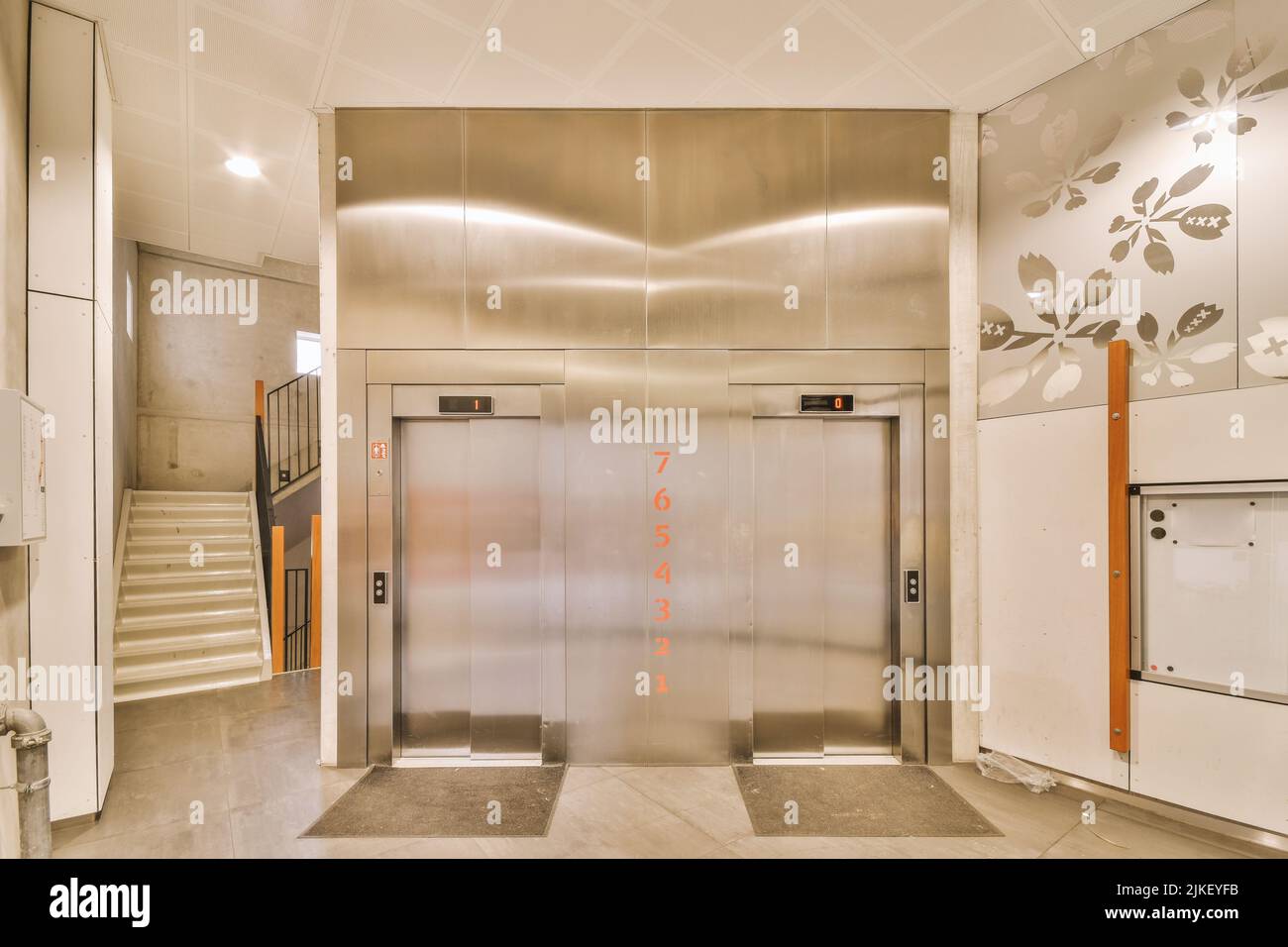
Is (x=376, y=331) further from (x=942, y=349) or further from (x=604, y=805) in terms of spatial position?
(x=942, y=349)

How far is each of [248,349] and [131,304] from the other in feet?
4.31

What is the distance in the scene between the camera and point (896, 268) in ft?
11.8

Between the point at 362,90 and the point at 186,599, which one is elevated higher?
the point at 362,90

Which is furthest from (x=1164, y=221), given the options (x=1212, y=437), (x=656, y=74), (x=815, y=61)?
(x=656, y=74)

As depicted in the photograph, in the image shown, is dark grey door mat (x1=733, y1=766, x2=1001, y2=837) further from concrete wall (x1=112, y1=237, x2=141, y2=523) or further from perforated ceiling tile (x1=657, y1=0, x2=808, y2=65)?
concrete wall (x1=112, y1=237, x2=141, y2=523)

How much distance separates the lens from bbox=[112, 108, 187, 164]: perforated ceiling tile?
3.60 meters

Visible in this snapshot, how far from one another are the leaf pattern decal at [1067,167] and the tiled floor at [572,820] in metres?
3.49

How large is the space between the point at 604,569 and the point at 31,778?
2.66m

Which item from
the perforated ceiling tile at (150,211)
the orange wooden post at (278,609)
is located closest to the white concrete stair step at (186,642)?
the orange wooden post at (278,609)

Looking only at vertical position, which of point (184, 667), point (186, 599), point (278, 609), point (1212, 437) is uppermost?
point (1212, 437)

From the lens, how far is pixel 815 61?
320 centimetres

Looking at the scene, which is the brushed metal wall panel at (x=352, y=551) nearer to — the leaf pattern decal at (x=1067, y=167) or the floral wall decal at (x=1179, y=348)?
the leaf pattern decal at (x=1067, y=167)

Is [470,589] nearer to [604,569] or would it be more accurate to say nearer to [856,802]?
[604,569]
